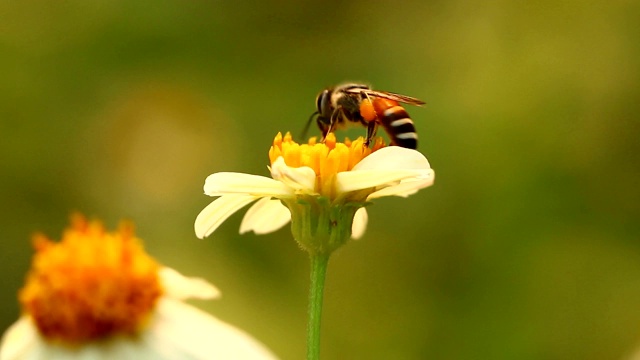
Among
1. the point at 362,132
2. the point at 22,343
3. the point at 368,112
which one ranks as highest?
the point at 362,132

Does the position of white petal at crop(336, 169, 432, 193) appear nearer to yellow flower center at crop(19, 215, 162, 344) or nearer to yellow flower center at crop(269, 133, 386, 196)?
yellow flower center at crop(269, 133, 386, 196)

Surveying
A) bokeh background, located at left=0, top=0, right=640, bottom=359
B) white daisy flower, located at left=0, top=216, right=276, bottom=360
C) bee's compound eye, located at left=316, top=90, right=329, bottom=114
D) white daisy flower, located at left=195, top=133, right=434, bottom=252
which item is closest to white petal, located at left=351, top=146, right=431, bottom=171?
white daisy flower, located at left=195, top=133, right=434, bottom=252

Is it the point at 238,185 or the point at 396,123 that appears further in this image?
the point at 396,123

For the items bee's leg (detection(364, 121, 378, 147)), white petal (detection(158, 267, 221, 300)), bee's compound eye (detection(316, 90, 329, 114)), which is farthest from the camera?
bee's compound eye (detection(316, 90, 329, 114))

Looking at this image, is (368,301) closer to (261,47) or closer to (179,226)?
(179,226)

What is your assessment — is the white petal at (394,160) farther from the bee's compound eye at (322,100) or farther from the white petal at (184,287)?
the bee's compound eye at (322,100)

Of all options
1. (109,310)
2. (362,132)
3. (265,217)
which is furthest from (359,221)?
(362,132)

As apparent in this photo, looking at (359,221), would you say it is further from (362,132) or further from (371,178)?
(362,132)
